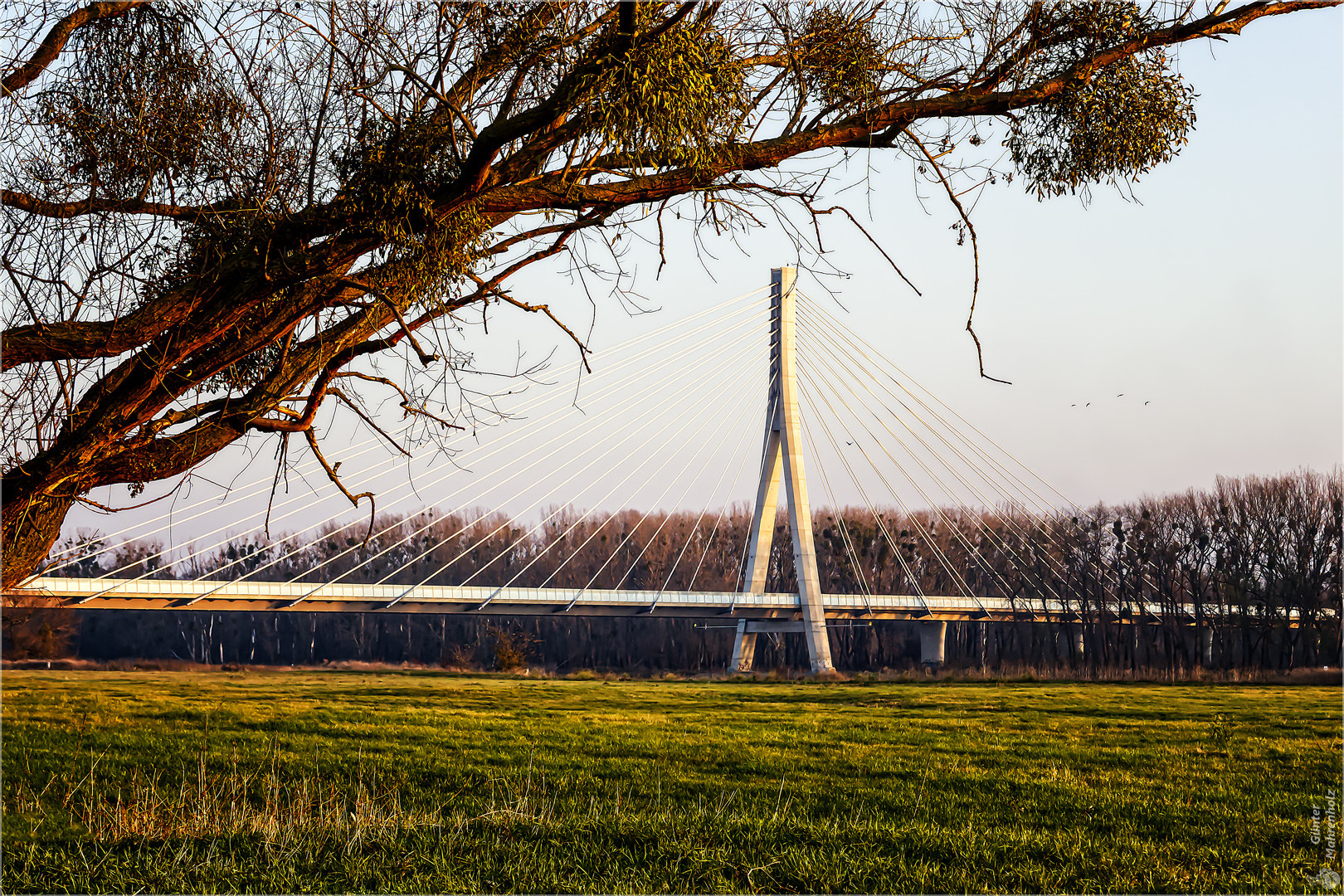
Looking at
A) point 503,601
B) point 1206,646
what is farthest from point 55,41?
point 1206,646

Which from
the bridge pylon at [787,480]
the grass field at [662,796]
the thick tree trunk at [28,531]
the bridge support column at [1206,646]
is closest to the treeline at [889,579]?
the bridge support column at [1206,646]

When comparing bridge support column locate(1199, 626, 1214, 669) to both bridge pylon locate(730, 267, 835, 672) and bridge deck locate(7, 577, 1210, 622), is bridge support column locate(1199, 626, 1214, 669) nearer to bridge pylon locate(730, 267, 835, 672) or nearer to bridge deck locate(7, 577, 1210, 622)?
bridge deck locate(7, 577, 1210, 622)

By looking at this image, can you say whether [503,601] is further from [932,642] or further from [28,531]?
[28,531]

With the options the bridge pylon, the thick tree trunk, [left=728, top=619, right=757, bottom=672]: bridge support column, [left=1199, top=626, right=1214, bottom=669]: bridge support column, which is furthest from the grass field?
[left=728, top=619, right=757, bottom=672]: bridge support column

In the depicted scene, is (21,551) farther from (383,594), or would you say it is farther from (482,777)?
(383,594)

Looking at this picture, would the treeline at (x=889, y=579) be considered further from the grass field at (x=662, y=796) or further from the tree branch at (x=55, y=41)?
the tree branch at (x=55, y=41)

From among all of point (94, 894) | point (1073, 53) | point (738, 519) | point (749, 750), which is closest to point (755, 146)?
point (1073, 53)
